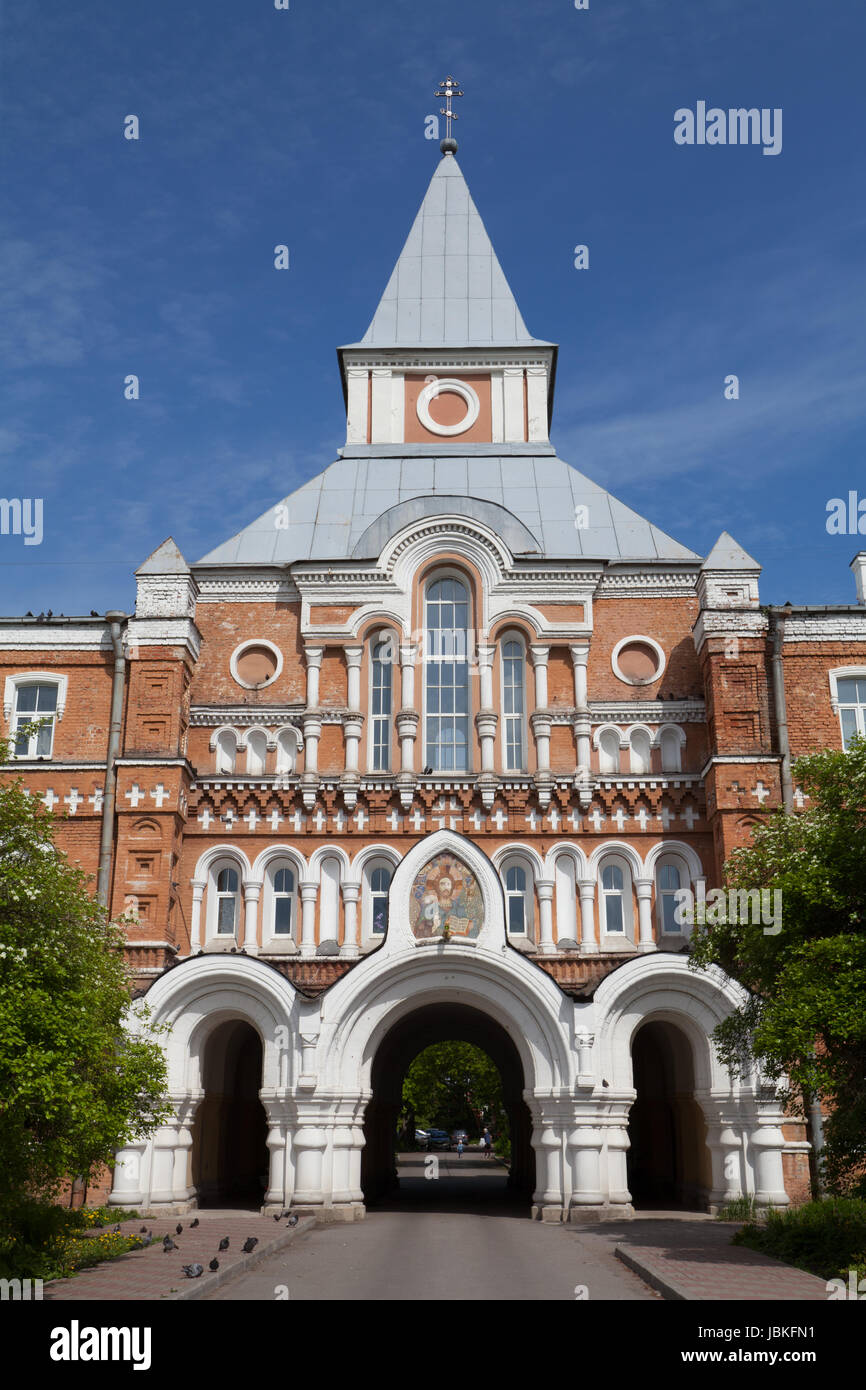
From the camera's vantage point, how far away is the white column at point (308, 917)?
2731cm

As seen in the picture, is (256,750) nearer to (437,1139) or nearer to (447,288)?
(447,288)

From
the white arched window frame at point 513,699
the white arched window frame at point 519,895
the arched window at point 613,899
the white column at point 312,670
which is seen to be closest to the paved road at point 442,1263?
the white arched window frame at point 519,895

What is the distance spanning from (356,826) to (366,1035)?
483cm

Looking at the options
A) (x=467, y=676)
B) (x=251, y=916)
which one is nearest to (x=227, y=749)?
(x=251, y=916)

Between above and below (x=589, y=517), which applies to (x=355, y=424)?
above

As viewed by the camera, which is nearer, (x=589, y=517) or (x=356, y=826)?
(x=356, y=826)

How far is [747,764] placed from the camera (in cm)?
2695

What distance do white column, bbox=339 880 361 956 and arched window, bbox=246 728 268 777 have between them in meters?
3.27

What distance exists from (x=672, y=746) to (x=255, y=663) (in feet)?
31.2

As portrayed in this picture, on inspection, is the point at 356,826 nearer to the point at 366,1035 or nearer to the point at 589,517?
the point at 366,1035

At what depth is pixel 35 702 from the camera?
2897 cm

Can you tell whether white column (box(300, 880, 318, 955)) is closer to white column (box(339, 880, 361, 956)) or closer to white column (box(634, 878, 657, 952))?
white column (box(339, 880, 361, 956))

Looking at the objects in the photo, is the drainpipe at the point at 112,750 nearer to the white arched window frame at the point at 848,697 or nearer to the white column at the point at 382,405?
the white column at the point at 382,405
